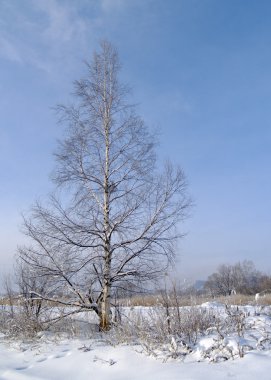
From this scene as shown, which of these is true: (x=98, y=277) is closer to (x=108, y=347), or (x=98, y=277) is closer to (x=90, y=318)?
(x=90, y=318)

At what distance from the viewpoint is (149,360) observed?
662 centimetres

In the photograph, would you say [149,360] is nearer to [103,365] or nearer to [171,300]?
[103,365]

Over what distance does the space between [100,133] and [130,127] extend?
0.89m

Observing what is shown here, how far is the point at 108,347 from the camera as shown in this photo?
780 centimetres

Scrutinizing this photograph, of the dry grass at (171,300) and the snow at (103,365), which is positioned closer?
the snow at (103,365)

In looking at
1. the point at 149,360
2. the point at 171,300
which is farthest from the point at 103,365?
the point at 171,300

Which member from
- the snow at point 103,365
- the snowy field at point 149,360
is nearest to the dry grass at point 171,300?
the snowy field at point 149,360

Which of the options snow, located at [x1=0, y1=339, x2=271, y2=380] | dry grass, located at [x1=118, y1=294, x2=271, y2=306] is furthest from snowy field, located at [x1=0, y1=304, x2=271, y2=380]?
dry grass, located at [x1=118, y1=294, x2=271, y2=306]

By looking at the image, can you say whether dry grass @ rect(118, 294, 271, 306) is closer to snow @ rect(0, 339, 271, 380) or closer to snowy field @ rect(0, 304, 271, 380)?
snowy field @ rect(0, 304, 271, 380)

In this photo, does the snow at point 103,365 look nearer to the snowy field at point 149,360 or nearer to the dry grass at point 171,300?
the snowy field at point 149,360

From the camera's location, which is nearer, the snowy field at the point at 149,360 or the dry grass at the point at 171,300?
the snowy field at the point at 149,360

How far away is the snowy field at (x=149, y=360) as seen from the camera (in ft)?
18.3

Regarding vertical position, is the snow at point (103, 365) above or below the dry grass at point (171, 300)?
below

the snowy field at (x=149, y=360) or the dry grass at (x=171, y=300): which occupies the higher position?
the dry grass at (x=171, y=300)
